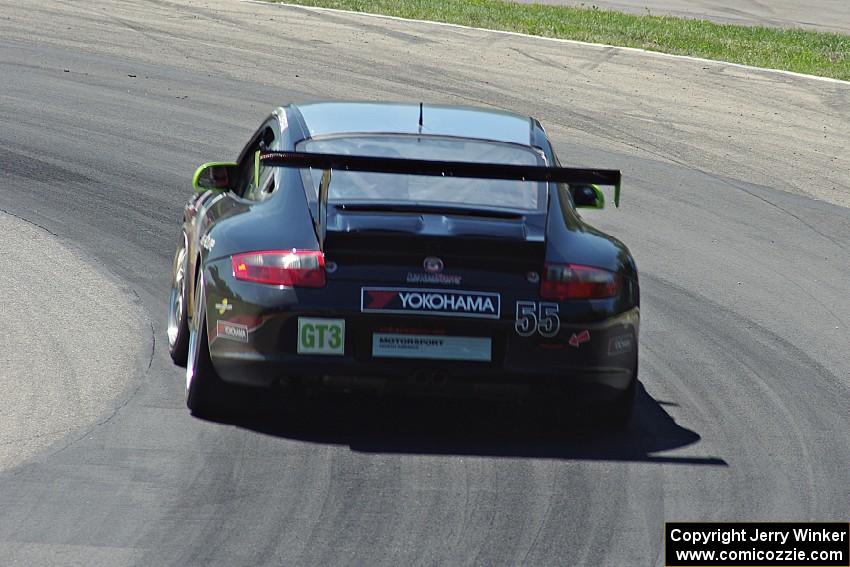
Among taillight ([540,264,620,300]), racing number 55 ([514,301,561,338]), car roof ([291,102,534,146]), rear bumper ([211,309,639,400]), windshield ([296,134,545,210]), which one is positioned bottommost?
rear bumper ([211,309,639,400])

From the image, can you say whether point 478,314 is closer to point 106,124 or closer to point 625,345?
point 625,345

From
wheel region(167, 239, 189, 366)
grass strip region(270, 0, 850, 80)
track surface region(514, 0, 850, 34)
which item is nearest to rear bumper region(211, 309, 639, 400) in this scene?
wheel region(167, 239, 189, 366)

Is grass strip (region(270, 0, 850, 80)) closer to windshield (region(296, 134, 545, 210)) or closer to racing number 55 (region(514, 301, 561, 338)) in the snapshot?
windshield (region(296, 134, 545, 210))

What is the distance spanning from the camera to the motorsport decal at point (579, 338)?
6930 millimetres

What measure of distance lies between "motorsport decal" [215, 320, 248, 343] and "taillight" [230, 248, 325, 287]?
0.69ft

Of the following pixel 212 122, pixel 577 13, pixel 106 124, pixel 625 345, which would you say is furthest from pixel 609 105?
pixel 625 345

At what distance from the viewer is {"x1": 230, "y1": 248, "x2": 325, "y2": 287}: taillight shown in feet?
22.4

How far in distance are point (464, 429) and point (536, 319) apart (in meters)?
0.80

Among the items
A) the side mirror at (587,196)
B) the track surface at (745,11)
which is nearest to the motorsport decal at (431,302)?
the side mirror at (587,196)

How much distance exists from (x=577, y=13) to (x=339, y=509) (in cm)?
1889

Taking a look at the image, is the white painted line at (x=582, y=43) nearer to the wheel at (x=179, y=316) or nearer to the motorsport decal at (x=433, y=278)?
the wheel at (x=179, y=316)

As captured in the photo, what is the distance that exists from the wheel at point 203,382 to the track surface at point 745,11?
66.0ft

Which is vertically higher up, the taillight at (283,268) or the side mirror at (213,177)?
the side mirror at (213,177)

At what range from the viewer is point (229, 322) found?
22.9ft
